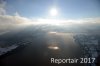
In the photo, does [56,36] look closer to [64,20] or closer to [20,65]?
[64,20]

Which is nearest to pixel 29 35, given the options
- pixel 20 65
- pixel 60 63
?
pixel 20 65

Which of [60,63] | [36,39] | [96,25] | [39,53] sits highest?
[96,25]

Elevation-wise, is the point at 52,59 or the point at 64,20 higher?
the point at 64,20

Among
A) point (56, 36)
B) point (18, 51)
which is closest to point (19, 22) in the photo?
point (18, 51)

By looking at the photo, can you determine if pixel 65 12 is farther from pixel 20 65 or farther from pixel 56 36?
pixel 20 65

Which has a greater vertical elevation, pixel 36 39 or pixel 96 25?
pixel 96 25

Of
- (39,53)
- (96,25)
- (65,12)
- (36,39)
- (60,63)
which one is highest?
(65,12)
